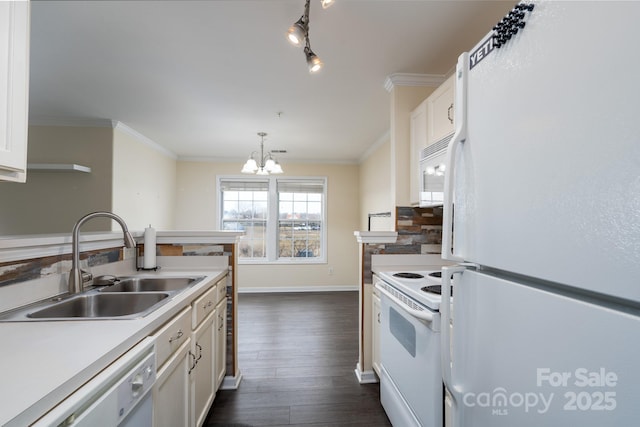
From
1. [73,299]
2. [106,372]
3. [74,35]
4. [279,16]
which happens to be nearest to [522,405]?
[106,372]

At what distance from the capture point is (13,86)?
2.98 feet

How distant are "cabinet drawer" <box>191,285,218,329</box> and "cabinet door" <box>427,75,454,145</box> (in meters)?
1.87

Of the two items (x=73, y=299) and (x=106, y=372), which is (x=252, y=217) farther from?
(x=106, y=372)

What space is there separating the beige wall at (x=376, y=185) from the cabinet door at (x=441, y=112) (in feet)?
5.70

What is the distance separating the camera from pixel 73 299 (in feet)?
4.44

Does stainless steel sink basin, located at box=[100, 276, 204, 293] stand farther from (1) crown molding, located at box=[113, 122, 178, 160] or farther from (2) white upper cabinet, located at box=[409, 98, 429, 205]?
(1) crown molding, located at box=[113, 122, 178, 160]

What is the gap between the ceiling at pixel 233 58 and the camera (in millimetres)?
1704

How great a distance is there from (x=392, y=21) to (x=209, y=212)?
4.55 metres

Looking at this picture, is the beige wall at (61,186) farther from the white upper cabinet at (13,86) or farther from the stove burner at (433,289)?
the stove burner at (433,289)

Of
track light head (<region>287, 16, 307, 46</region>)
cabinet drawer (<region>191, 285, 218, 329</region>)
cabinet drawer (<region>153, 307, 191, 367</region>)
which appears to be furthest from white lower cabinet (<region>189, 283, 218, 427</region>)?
track light head (<region>287, 16, 307, 46</region>)

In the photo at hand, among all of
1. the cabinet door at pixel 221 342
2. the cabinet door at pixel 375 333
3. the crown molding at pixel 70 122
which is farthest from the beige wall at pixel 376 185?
the crown molding at pixel 70 122

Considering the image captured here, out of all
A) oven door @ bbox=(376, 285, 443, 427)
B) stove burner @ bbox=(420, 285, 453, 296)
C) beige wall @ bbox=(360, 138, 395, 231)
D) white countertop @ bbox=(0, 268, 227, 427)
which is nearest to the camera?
white countertop @ bbox=(0, 268, 227, 427)

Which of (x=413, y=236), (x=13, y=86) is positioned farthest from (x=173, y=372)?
(x=413, y=236)

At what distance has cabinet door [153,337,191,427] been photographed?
1.11m
